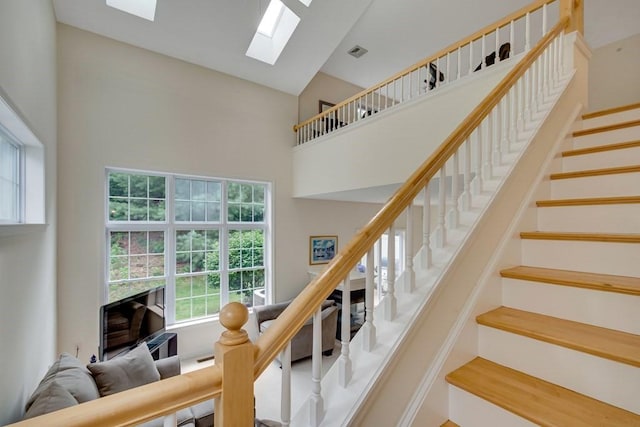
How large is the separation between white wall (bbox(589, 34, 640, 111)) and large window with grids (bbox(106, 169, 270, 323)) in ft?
18.4

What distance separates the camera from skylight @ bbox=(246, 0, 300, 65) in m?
3.95

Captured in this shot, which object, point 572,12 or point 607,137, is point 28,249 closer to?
point 607,137

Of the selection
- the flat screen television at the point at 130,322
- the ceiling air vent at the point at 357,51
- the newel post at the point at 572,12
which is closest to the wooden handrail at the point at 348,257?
the newel post at the point at 572,12

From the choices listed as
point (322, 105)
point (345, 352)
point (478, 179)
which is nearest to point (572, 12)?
point (478, 179)

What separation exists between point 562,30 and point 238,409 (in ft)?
10.8

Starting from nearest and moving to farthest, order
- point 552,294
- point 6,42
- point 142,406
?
point 142,406, point 552,294, point 6,42

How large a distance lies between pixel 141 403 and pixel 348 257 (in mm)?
646

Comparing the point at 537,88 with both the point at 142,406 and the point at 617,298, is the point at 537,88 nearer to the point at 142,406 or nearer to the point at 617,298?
the point at 617,298

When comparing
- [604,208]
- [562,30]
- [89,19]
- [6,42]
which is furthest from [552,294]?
[89,19]

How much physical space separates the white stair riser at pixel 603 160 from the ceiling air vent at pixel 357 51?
4052 millimetres

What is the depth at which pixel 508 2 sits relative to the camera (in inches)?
151

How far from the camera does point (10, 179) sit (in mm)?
1935

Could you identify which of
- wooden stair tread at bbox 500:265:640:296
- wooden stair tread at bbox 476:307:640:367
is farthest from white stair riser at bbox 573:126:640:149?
wooden stair tread at bbox 476:307:640:367

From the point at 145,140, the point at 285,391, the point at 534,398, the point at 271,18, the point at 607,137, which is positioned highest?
the point at 271,18
